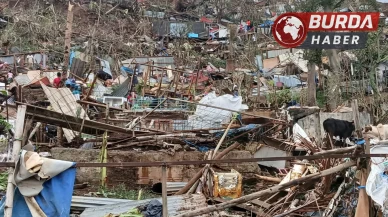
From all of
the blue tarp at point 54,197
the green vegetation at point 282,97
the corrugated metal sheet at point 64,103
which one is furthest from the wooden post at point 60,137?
the green vegetation at point 282,97

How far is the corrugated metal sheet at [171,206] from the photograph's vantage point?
646 centimetres

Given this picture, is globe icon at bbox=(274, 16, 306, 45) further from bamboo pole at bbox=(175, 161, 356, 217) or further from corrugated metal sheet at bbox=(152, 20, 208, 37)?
corrugated metal sheet at bbox=(152, 20, 208, 37)

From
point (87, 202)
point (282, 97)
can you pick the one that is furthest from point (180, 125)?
point (282, 97)

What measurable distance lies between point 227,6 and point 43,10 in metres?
12.7

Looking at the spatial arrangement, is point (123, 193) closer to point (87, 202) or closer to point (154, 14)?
point (87, 202)

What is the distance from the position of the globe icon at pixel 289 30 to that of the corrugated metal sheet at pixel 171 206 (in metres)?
3.17

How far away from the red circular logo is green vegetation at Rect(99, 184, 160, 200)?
360 cm

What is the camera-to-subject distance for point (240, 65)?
79.2 feet

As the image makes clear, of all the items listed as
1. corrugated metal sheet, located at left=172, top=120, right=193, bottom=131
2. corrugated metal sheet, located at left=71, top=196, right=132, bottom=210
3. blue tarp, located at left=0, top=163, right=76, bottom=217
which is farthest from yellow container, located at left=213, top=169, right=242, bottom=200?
blue tarp, located at left=0, top=163, right=76, bottom=217

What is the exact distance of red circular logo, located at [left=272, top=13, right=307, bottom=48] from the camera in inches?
322

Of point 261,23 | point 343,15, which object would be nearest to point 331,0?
point 343,15

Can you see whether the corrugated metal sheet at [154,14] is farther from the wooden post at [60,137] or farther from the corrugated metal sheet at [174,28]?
the wooden post at [60,137]

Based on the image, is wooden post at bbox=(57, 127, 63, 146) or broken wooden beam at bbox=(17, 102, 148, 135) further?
wooden post at bbox=(57, 127, 63, 146)

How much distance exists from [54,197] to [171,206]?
260cm
